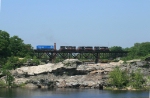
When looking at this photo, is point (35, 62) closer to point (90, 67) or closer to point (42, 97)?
point (90, 67)

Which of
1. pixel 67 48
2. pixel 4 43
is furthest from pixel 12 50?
pixel 67 48

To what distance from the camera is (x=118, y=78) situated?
69.2 m

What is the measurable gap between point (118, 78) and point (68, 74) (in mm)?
11986

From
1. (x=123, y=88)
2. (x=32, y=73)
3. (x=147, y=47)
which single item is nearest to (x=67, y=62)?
(x=32, y=73)

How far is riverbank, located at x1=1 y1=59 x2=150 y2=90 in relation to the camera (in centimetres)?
7438

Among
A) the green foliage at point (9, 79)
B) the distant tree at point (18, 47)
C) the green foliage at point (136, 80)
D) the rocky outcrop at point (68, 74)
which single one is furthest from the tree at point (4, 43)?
the green foliage at point (136, 80)

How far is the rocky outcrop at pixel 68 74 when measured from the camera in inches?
2931

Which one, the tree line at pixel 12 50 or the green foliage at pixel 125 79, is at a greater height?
the tree line at pixel 12 50

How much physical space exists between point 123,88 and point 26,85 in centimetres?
1906

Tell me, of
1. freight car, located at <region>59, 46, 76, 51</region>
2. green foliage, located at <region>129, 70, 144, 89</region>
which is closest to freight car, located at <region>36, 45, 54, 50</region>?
freight car, located at <region>59, 46, 76, 51</region>

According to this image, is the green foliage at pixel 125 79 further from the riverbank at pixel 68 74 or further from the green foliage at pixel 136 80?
the riverbank at pixel 68 74

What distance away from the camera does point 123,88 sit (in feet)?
226

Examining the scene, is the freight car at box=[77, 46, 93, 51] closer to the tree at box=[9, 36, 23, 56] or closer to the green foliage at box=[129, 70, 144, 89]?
the tree at box=[9, 36, 23, 56]

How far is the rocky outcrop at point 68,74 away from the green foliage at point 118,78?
3.41 meters
